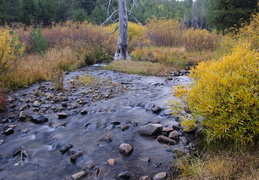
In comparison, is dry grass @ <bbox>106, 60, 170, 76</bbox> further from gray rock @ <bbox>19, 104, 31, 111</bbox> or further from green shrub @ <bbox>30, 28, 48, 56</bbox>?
gray rock @ <bbox>19, 104, 31, 111</bbox>

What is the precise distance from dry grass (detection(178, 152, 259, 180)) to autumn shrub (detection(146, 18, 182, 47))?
14179 millimetres

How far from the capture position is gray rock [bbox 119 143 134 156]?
3.28m

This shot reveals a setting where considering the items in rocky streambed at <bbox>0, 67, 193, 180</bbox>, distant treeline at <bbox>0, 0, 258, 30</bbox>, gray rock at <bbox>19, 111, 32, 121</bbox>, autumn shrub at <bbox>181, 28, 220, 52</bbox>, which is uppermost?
distant treeline at <bbox>0, 0, 258, 30</bbox>

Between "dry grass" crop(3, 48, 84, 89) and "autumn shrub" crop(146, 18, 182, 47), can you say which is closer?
"dry grass" crop(3, 48, 84, 89)

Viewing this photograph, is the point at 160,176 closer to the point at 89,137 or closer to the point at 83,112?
the point at 89,137

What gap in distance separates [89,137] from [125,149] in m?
0.98

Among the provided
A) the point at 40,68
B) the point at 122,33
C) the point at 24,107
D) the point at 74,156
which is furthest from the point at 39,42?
the point at 74,156

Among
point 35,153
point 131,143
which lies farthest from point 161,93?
point 35,153

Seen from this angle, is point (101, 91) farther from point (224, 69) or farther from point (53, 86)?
point (224, 69)

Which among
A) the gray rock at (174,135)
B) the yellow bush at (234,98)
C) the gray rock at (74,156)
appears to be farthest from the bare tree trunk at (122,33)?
the yellow bush at (234,98)

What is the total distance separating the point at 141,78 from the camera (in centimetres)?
921

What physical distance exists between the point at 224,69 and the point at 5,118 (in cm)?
509

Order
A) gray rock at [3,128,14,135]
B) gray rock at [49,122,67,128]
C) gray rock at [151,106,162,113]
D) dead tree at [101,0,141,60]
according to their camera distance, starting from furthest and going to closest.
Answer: dead tree at [101,0,141,60] < gray rock at [151,106,162,113] < gray rock at [49,122,67,128] < gray rock at [3,128,14,135]

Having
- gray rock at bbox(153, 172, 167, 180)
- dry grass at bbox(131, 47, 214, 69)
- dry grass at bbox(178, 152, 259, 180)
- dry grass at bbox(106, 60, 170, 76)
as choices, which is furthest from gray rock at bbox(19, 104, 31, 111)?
dry grass at bbox(131, 47, 214, 69)
